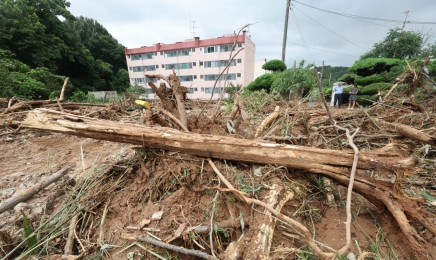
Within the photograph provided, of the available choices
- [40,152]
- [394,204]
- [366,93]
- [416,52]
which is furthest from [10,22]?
[416,52]

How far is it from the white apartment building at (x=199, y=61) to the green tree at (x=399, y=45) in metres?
14.5

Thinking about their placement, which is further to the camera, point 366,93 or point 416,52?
point 416,52

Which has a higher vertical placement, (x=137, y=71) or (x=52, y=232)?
(x=137, y=71)

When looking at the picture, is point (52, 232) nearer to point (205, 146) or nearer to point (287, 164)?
point (205, 146)

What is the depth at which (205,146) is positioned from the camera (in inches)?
68.8

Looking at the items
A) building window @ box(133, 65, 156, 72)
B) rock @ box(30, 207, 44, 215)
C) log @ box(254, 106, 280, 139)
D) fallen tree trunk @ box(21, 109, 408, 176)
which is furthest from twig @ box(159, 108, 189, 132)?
building window @ box(133, 65, 156, 72)

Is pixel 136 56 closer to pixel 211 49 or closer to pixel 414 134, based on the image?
pixel 211 49

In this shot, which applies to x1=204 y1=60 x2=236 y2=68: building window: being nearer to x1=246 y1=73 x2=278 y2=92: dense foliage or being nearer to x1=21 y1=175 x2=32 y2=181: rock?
x1=246 y1=73 x2=278 y2=92: dense foliage

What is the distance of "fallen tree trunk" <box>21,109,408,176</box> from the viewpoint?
148cm

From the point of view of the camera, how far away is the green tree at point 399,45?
41.2 ft

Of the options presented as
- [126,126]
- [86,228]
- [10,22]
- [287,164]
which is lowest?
[86,228]

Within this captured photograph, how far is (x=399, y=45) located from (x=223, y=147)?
62.7 ft

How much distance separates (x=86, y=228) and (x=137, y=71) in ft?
117

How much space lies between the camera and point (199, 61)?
27406mm
